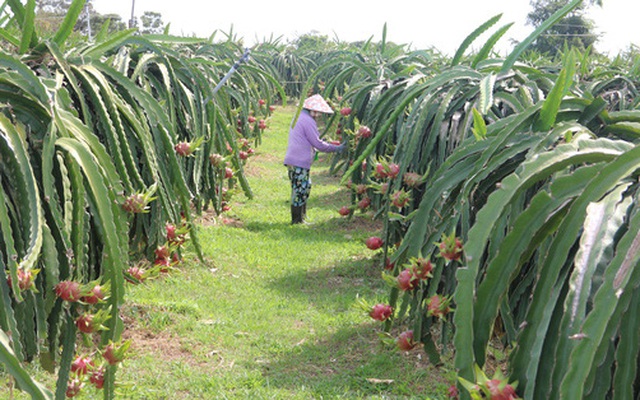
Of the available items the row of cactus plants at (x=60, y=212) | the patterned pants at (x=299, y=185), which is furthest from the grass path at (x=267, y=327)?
the patterned pants at (x=299, y=185)

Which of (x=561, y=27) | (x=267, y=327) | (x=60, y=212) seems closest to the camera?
(x=60, y=212)

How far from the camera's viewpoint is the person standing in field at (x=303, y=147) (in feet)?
22.8

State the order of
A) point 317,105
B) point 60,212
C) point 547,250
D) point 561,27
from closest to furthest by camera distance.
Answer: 1. point 547,250
2. point 60,212
3. point 317,105
4. point 561,27

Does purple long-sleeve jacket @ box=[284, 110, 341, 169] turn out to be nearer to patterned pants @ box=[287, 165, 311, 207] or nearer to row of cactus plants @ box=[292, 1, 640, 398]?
patterned pants @ box=[287, 165, 311, 207]

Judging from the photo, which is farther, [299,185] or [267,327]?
[299,185]

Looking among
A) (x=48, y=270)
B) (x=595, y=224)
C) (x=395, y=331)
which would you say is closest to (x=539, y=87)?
(x=395, y=331)

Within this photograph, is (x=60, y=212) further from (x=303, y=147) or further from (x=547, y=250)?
(x=303, y=147)

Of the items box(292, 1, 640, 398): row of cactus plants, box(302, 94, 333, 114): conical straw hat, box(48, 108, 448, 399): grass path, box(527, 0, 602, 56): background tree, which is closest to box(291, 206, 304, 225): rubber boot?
box(48, 108, 448, 399): grass path

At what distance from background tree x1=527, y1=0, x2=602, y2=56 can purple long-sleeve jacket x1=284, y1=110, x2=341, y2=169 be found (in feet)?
84.8

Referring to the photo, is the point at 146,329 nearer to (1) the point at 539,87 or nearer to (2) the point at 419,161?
(2) the point at 419,161

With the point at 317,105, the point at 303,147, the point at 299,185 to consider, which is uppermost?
the point at 317,105

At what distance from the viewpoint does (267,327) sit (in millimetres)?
4395

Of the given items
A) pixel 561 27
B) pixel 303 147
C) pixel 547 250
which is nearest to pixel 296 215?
pixel 303 147

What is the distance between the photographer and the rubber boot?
23.7 ft
